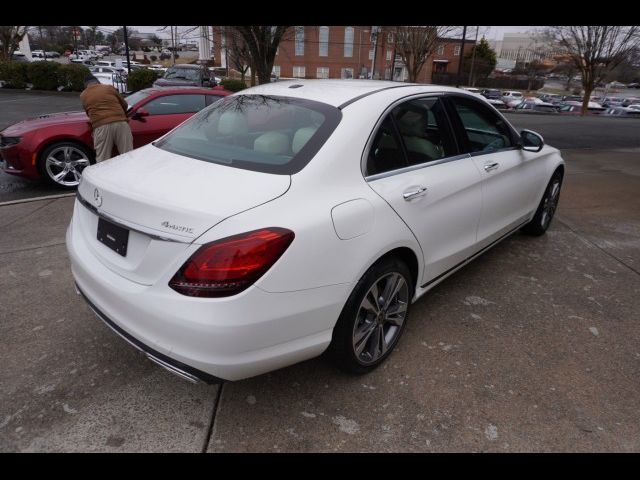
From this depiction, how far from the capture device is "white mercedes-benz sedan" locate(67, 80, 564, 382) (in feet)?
6.37

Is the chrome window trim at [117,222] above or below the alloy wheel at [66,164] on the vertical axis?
above

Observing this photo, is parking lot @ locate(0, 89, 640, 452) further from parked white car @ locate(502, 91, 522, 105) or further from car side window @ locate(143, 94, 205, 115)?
parked white car @ locate(502, 91, 522, 105)

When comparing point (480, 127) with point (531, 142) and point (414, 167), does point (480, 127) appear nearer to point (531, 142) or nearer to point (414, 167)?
point (531, 142)

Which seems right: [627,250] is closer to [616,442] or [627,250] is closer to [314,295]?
[616,442]

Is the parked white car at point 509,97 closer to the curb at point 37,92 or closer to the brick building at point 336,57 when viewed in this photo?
the brick building at point 336,57

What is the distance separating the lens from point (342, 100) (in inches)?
107

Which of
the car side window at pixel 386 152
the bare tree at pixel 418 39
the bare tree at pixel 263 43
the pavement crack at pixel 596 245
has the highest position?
the bare tree at pixel 418 39

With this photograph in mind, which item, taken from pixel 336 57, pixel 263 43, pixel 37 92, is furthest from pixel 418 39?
pixel 336 57

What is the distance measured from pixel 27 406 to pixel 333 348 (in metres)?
1.60

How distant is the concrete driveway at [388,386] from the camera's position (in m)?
2.27

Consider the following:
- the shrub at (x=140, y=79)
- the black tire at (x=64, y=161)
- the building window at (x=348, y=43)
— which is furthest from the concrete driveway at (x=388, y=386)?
the building window at (x=348, y=43)

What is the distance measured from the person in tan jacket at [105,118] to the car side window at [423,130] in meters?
4.48
